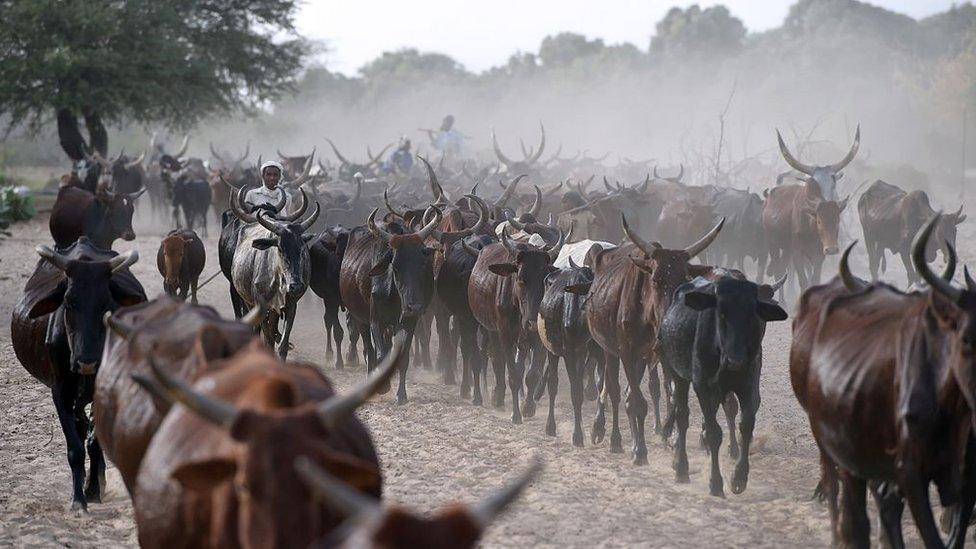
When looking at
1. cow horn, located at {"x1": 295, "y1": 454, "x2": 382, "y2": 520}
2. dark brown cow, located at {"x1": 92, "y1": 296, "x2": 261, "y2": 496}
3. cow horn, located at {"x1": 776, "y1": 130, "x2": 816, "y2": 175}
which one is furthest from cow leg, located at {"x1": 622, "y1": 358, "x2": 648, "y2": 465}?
cow horn, located at {"x1": 776, "y1": 130, "x2": 816, "y2": 175}

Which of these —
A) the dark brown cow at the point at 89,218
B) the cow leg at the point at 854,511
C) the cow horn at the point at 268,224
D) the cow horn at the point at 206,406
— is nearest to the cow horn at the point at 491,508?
the cow horn at the point at 206,406

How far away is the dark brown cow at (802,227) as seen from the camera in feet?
56.3

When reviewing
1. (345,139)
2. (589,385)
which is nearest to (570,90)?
(345,139)

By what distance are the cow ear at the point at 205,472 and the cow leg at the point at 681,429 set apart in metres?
5.40

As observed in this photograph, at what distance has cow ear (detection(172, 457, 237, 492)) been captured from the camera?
144 inches

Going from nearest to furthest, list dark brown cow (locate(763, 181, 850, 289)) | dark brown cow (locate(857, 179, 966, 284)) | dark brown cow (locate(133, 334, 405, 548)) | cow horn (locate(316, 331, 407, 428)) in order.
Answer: dark brown cow (locate(133, 334, 405, 548)) → cow horn (locate(316, 331, 407, 428)) → dark brown cow (locate(763, 181, 850, 289)) → dark brown cow (locate(857, 179, 966, 284))

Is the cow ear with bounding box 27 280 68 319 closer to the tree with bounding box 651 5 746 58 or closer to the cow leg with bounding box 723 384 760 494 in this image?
the cow leg with bounding box 723 384 760 494

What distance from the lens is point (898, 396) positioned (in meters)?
5.61

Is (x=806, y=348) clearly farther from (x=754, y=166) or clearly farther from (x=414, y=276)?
(x=754, y=166)

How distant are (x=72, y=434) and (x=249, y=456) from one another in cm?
462

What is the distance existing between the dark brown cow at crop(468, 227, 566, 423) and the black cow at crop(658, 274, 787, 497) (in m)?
2.45

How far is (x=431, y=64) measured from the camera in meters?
103

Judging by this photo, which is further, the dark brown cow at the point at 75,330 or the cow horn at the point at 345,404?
the dark brown cow at the point at 75,330

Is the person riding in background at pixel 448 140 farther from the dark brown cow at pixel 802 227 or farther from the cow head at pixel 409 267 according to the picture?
the cow head at pixel 409 267
